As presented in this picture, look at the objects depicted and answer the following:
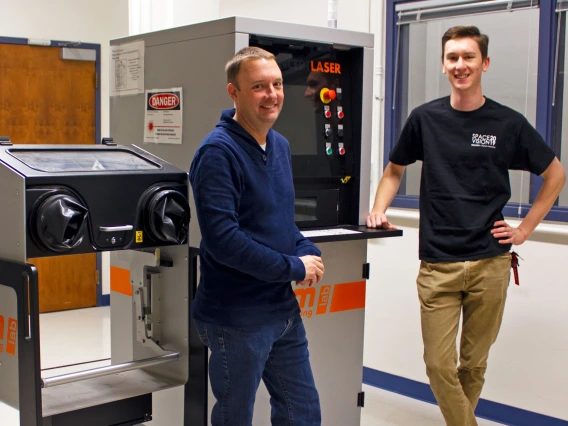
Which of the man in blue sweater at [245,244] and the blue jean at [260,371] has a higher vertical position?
the man in blue sweater at [245,244]

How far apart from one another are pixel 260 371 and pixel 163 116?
1.12 metres

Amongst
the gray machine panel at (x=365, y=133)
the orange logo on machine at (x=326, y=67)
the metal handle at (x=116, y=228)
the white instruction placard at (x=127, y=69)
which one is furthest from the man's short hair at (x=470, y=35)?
the metal handle at (x=116, y=228)

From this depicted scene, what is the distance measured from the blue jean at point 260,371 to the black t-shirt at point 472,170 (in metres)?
0.79

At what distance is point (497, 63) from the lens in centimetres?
360

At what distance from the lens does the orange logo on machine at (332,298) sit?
9.17 ft

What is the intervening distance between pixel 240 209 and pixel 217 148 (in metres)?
0.18

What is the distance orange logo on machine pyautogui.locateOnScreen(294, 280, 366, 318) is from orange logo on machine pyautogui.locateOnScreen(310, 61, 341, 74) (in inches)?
32.1

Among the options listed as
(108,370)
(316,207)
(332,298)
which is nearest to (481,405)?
(332,298)

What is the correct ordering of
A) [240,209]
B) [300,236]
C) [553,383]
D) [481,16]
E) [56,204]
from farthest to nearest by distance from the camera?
[481,16]
[553,383]
[300,236]
[240,209]
[56,204]

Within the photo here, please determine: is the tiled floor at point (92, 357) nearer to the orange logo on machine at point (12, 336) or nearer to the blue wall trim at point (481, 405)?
the blue wall trim at point (481, 405)

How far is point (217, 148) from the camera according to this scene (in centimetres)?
201

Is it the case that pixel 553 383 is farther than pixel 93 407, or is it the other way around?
pixel 553 383

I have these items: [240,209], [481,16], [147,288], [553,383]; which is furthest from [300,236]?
[481,16]

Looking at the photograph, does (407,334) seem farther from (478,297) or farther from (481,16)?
(481,16)
